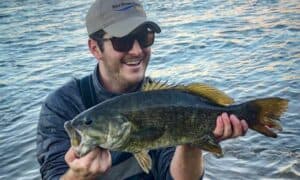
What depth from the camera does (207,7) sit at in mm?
19922

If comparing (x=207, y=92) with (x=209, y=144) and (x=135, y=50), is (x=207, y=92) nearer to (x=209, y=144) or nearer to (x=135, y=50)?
(x=209, y=144)

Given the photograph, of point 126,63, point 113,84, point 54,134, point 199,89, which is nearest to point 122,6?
point 126,63

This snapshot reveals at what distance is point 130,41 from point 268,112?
1387 mm

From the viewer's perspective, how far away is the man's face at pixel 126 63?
4.48 meters

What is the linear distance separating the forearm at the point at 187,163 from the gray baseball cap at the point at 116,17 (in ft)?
3.76

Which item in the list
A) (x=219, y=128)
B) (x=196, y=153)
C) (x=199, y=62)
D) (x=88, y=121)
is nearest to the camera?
(x=88, y=121)

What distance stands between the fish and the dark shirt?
2.87 feet

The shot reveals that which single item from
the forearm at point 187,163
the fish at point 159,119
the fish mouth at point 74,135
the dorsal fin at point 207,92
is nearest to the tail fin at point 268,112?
the fish at point 159,119

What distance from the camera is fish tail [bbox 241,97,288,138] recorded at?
3.91 m

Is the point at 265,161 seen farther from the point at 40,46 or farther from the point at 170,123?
the point at 40,46

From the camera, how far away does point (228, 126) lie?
392 centimetres

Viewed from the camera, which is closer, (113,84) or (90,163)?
(90,163)

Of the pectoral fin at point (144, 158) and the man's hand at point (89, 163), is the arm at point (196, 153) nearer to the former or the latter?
the pectoral fin at point (144, 158)

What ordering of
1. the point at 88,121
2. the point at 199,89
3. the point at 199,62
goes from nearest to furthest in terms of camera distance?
the point at 88,121
the point at 199,89
the point at 199,62
